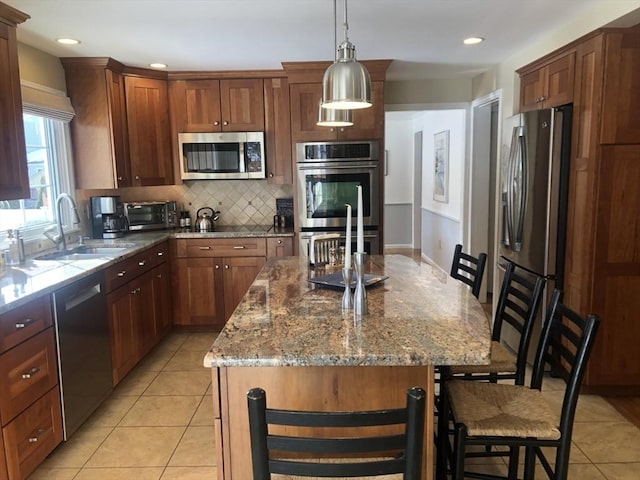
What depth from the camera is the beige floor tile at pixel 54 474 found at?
7.72 feet

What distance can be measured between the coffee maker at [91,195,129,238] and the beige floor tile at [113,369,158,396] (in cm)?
125

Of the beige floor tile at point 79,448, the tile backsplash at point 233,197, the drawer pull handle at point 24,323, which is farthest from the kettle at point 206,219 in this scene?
the drawer pull handle at point 24,323

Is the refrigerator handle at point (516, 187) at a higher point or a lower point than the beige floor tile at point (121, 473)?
higher

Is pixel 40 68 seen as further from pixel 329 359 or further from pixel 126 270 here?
pixel 329 359

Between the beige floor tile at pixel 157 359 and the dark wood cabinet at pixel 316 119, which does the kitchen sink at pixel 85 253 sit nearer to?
the beige floor tile at pixel 157 359

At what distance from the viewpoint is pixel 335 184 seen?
13.8 feet

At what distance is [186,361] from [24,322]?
171 centimetres

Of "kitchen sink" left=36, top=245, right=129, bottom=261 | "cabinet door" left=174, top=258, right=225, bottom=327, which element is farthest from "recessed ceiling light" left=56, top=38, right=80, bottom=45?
"cabinet door" left=174, top=258, right=225, bottom=327

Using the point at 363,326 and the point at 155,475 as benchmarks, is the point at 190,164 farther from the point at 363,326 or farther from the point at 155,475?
the point at 363,326

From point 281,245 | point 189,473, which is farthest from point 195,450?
point 281,245

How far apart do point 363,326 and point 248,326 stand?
41cm

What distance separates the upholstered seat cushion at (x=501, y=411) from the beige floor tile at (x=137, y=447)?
1.56m

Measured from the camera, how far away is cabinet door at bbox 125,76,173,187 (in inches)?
165

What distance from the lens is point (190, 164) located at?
4469 millimetres
